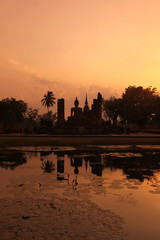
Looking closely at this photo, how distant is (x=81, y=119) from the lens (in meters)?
47.2

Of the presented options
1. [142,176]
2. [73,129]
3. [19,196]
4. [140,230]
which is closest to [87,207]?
[140,230]

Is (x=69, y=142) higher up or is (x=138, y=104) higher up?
(x=138, y=104)

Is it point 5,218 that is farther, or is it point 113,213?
point 113,213

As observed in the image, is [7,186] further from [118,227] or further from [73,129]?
[73,129]

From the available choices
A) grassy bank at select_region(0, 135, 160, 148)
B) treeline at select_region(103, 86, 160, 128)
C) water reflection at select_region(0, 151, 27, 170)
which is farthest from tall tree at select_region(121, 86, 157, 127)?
water reflection at select_region(0, 151, 27, 170)

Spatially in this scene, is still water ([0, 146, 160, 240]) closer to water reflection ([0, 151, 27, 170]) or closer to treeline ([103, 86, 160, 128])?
water reflection ([0, 151, 27, 170])

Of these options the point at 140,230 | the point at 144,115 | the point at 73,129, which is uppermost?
the point at 144,115

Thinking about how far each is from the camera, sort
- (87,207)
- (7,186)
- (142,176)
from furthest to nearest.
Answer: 1. (142,176)
2. (7,186)
3. (87,207)

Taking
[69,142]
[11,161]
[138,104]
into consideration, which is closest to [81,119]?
[69,142]

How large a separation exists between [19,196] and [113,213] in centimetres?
303

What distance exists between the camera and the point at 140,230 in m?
5.17

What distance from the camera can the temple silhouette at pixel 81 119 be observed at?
43.7 meters

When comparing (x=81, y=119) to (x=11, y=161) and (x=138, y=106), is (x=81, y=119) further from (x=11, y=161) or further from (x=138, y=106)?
(x=11, y=161)

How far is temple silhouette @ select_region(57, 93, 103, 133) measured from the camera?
143 feet
